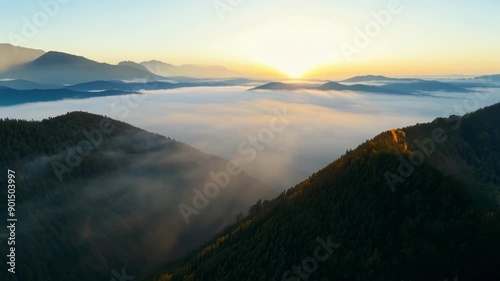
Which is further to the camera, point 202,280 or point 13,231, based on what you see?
point 13,231

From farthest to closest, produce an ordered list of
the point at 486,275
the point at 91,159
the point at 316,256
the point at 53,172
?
the point at 91,159
the point at 53,172
the point at 316,256
the point at 486,275

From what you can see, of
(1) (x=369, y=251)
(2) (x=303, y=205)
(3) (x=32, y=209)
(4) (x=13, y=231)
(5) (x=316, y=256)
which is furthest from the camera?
(3) (x=32, y=209)

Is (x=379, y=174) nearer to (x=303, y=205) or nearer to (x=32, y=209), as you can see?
(x=303, y=205)

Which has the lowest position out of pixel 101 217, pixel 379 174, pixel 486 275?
pixel 101 217

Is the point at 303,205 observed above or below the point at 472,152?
above

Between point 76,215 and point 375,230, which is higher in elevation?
point 375,230

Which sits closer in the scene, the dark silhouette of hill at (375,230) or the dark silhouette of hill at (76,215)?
the dark silhouette of hill at (375,230)

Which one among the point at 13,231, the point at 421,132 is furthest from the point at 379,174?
the point at 13,231

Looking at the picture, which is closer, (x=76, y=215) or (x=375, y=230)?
(x=375, y=230)
